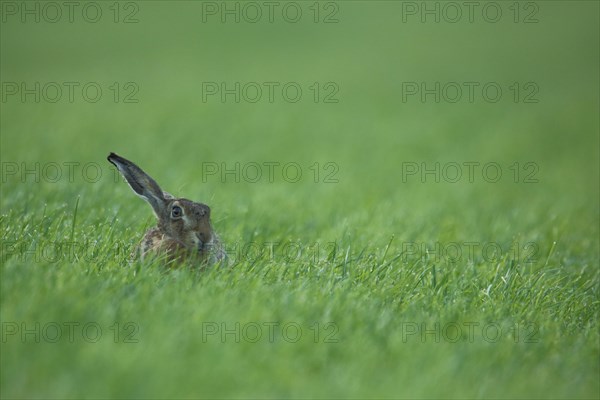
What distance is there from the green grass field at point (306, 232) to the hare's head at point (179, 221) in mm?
285

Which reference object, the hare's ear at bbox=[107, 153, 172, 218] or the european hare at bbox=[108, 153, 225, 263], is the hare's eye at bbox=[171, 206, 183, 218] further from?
the hare's ear at bbox=[107, 153, 172, 218]

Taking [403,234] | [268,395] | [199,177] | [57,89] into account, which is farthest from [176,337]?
[57,89]

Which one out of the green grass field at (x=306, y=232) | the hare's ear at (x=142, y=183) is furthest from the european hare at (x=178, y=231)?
the green grass field at (x=306, y=232)

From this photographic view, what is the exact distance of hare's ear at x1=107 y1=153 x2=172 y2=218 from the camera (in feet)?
19.7

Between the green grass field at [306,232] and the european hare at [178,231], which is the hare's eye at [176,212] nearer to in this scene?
the european hare at [178,231]

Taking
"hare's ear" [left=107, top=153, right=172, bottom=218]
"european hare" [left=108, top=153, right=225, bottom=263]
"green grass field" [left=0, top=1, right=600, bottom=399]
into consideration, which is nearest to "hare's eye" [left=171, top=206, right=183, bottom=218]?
"european hare" [left=108, top=153, right=225, bottom=263]

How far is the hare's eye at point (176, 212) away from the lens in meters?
5.86

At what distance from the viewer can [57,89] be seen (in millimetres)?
18969

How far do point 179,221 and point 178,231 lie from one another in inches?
3.1

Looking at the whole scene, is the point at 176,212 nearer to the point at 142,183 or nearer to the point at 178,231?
the point at 178,231

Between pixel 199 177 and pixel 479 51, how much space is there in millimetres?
19472

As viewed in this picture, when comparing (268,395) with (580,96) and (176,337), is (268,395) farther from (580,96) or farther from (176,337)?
(580,96)

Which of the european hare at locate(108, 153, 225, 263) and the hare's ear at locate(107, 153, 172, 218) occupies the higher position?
the hare's ear at locate(107, 153, 172, 218)

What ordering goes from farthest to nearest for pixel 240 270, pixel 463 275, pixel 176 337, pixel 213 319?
pixel 463 275
pixel 240 270
pixel 213 319
pixel 176 337
